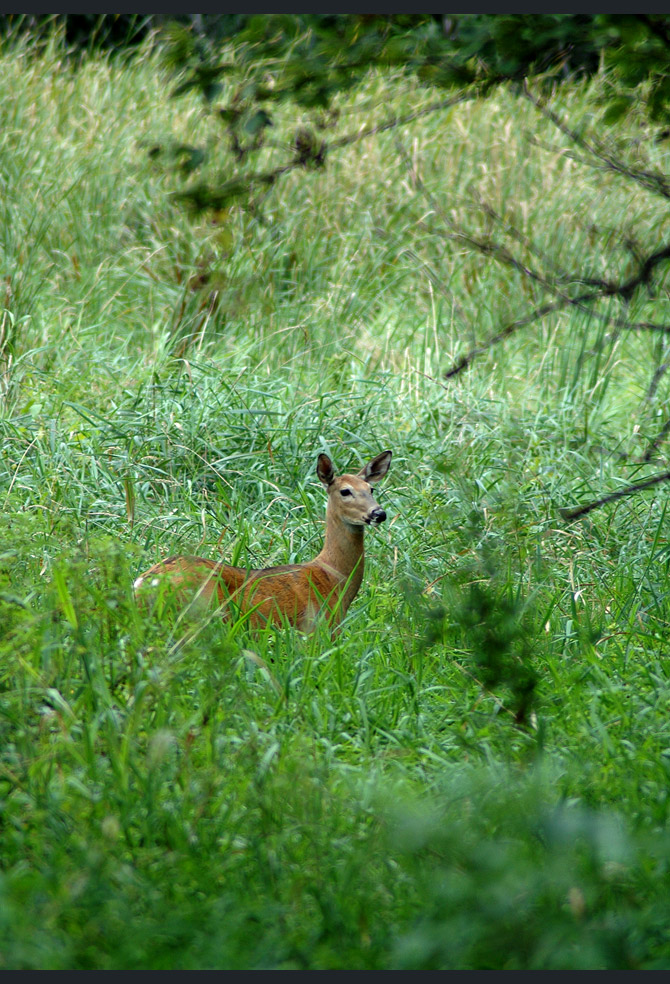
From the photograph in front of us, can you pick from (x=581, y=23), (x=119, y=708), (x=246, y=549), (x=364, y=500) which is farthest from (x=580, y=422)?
(x=119, y=708)

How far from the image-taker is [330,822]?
2645 mm

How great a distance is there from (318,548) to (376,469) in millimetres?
459

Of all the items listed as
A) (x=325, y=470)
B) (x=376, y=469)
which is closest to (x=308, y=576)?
(x=325, y=470)

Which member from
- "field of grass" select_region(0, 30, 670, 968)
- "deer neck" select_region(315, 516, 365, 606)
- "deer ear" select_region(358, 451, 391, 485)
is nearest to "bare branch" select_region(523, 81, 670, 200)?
"field of grass" select_region(0, 30, 670, 968)

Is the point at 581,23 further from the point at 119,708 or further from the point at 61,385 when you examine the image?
A: the point at 61,385

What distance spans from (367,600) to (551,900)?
85.9 inches

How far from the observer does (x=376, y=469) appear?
193 inches

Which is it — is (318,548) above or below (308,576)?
below

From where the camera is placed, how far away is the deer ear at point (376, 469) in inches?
191

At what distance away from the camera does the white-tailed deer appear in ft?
12.5

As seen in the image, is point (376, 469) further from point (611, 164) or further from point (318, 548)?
point (611, 164)

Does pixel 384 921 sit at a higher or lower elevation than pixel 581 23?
lower

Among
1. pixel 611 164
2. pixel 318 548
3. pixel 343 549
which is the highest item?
pixel 611 164

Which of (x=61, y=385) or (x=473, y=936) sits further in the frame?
(x=61, y=385)
